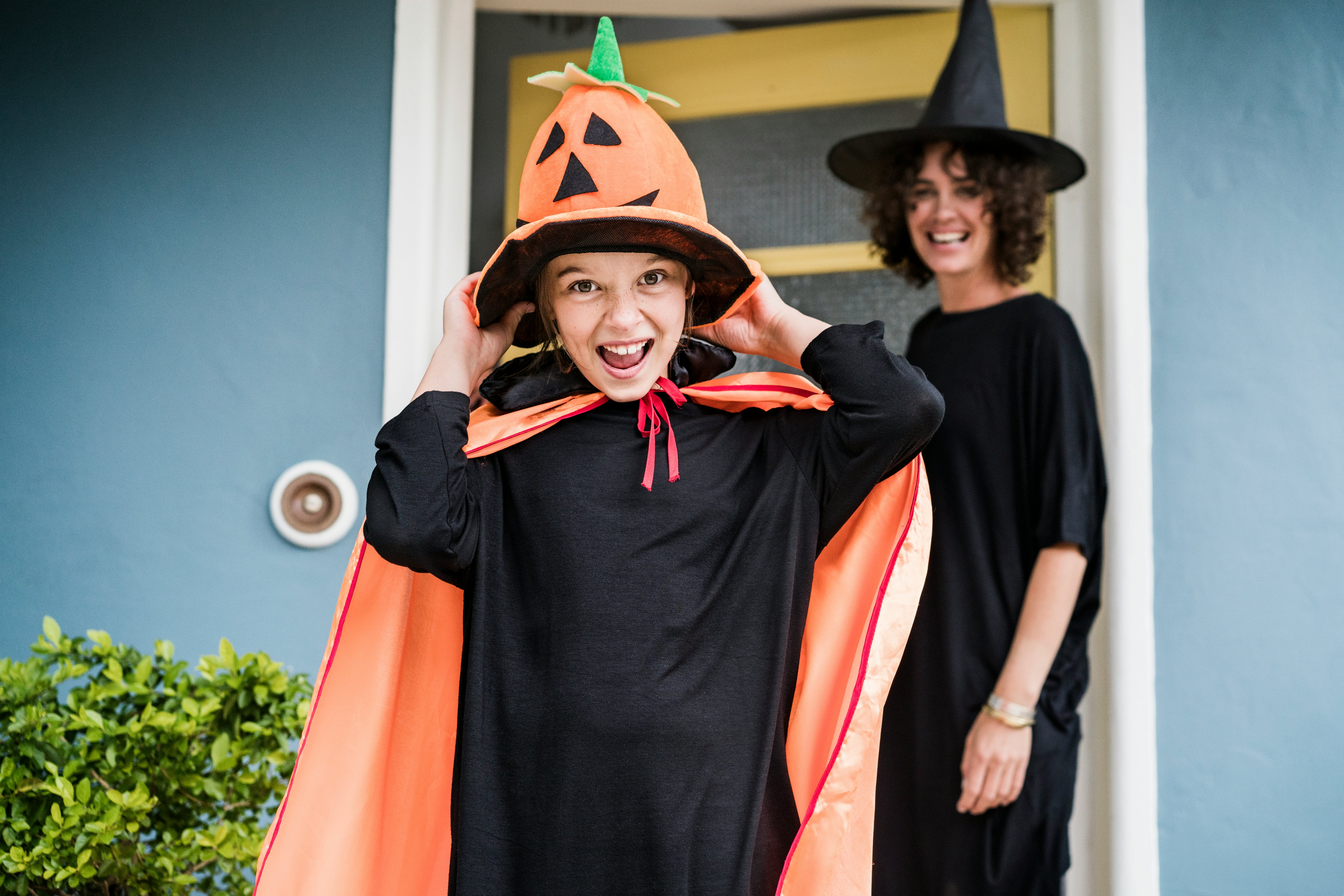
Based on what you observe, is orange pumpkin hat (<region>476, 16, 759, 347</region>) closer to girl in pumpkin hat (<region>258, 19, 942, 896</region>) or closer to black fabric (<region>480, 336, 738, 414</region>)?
girl in pumpkin hat (<region>258, 19, 942, 896</region>)

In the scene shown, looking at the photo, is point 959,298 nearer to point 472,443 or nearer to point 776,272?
point 776,272

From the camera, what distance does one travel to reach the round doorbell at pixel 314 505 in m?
2.70

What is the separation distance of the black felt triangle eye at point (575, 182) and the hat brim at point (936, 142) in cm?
122

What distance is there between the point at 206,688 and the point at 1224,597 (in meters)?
2.37

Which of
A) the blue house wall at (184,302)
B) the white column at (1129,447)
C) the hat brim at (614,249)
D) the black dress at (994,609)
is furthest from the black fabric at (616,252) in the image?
the white column at (1129,447)

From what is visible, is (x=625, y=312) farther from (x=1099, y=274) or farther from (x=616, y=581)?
(x=1099, y=274)

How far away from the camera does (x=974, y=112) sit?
246 cm

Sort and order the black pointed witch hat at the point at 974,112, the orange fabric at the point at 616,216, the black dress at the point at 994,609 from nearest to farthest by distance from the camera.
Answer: the orange fabric at the point at 616,216, the black dress at the point at 994,609, the black pointed witch hat at the point at 974,112

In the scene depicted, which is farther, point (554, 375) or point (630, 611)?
point (554, 375)

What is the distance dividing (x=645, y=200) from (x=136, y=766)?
1.51 m

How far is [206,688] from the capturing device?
2117 mm

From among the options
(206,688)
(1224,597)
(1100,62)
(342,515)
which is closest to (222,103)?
(342,515)

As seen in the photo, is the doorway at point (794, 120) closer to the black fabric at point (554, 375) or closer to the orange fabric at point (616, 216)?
the black fabric at point (554, 375)

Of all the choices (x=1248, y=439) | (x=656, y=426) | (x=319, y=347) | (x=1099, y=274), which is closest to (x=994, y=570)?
(x=1248, y=439)
